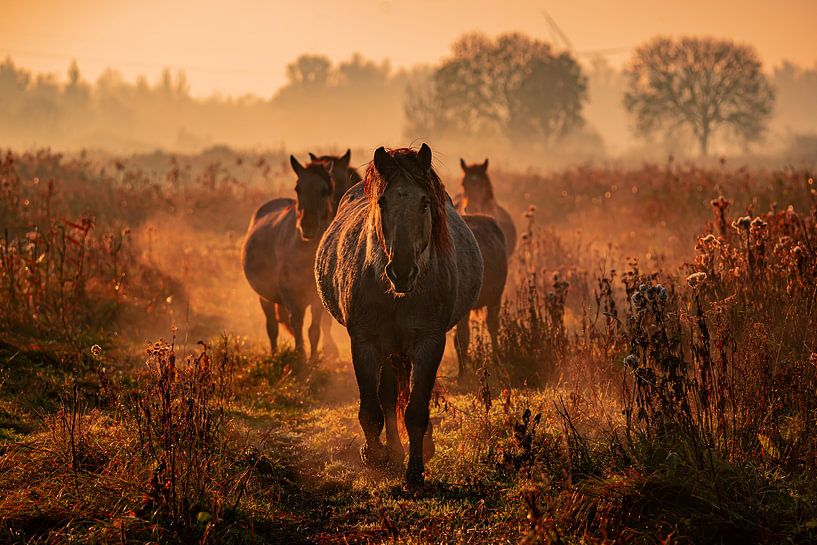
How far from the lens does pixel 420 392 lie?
17.5ft

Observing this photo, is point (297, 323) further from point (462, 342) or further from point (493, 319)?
point (493, 319)

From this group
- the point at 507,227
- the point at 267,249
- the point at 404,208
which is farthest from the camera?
the point at 507,227

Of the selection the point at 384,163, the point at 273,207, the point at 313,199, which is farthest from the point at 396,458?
the point at 273,207

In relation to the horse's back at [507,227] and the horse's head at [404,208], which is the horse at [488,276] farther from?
the horse's head at [404,208]

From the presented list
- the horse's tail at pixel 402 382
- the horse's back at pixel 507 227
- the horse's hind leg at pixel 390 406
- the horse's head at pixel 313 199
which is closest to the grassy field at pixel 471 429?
the horse's hind leg at pixel 390 406

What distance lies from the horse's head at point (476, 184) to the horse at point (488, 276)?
306 cm

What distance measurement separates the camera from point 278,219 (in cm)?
1052

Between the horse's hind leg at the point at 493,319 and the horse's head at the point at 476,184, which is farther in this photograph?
the horse's head at the point at 476,184

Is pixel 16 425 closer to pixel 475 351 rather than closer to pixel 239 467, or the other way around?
pixel 239 467

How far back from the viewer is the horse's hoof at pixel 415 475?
515 cm

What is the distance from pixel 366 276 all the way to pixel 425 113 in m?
64.5

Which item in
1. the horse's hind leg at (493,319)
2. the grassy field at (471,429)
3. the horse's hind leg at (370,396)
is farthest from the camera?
the horse's hind leg at (493,319)

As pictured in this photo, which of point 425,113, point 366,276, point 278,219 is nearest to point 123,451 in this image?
point 366,276

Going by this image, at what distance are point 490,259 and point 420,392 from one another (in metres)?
3.89
